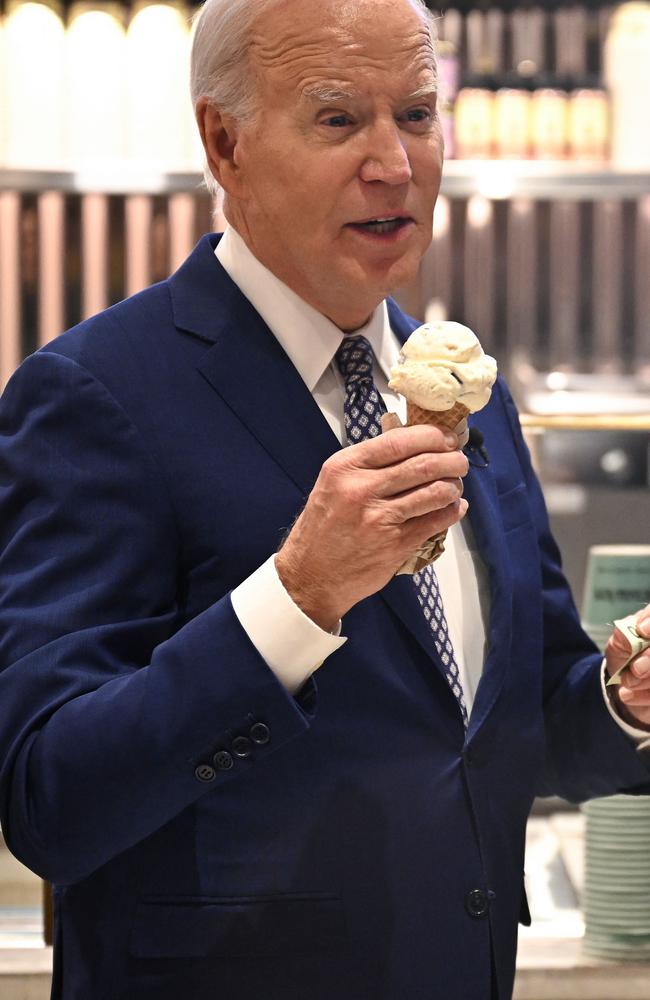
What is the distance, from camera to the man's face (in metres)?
1.35

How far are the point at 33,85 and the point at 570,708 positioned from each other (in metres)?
2.72

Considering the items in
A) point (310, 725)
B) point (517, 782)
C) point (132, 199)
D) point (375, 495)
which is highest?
point (132, 199)

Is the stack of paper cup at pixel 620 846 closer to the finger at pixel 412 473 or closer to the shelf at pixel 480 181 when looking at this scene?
the finger at pixel 412 473

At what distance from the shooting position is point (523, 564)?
154 centimetres

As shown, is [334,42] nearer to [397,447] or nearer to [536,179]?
[397,447]

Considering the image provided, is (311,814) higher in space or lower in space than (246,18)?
lower

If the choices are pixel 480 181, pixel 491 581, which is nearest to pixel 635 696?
pixel 491 581

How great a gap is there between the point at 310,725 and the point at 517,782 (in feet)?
0.96

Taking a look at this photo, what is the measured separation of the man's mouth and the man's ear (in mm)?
148

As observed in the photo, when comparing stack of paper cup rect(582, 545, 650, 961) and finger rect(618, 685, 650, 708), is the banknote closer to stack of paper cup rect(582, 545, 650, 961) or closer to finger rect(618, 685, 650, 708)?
finger rect(618, 685, 650, 708)

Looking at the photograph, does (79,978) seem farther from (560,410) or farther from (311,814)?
(560,410)

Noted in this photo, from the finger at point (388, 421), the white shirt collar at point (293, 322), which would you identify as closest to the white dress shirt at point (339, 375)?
the white shirt collar at point (293, 322)

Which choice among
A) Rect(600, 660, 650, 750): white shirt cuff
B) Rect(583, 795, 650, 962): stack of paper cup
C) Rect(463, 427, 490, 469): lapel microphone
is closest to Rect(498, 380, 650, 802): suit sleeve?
Rect(600, 660, 650, 750): white shirt cuff

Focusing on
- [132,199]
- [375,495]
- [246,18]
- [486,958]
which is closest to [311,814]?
[486,958]
